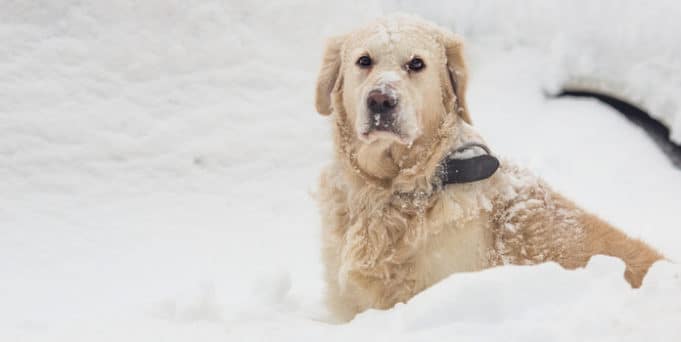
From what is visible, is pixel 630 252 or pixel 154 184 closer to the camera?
pixel 630 252

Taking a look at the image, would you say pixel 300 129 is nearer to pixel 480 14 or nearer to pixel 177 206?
pixel 177 206

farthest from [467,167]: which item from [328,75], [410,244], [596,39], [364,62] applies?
[596,39]

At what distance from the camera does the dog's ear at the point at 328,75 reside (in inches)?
123

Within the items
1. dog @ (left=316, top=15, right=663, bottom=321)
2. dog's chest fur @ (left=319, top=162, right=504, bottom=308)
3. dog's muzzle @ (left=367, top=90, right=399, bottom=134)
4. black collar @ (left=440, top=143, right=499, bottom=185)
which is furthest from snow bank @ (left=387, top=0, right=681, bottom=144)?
dog's muzzle @ (left=367, top=90, right=399, bottom=134)

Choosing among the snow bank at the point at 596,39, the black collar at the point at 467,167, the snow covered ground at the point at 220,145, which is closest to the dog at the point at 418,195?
the black collar at the point at 467,167

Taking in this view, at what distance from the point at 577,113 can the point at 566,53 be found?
596 millimetres

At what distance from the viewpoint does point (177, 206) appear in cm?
473

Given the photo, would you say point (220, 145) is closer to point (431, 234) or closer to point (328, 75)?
point (328, 75)

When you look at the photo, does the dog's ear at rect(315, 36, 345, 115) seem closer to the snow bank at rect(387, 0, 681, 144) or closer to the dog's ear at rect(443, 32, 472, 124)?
the dog's ear at rect(443, 32, 472, 124)

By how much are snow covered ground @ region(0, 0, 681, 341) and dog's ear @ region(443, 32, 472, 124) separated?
2.76 ft

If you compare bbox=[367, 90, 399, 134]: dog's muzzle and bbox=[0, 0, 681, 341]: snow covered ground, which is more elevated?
bbox=[367, 90, 399, 134]: dog's muzzle

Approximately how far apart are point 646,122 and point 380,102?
381 centimetres

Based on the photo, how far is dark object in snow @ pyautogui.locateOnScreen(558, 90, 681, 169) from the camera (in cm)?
538

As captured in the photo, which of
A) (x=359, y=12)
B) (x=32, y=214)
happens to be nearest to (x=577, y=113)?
(x=359, y=12)
